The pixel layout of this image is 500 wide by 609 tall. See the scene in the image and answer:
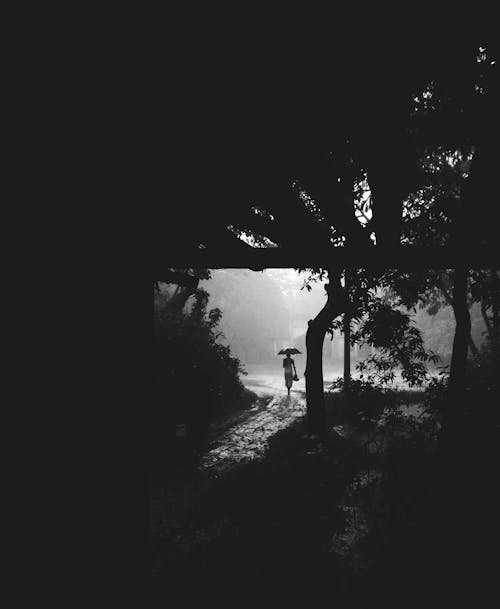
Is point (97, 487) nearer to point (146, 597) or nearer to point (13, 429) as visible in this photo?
point (13, 429)

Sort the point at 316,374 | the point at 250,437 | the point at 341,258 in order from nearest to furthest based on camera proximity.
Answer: the point at 341,258 < the point at 316,374 < the point at 250,437

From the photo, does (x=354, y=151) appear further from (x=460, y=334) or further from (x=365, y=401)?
(x=460, y=334)

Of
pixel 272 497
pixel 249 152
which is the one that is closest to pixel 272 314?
pixel 272 497

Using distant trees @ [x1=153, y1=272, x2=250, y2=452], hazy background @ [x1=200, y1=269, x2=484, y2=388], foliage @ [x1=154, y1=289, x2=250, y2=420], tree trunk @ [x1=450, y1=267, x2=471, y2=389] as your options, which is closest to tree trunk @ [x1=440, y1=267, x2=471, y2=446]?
tree trunk @ [x1=450, y1=267, x2=471, y2=389]

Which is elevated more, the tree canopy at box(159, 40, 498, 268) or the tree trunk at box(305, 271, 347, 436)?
the tree canopy at box(159, 40, 498, 268)

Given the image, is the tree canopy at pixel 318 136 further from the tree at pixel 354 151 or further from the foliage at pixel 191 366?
the foliage at pixel 191 366

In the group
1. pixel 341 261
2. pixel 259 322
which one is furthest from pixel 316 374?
pixel 259 322

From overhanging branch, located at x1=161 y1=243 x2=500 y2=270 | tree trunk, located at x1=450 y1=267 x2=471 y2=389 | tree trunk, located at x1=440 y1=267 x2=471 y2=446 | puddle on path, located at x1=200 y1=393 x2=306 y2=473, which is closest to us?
overhanging branch, located at x1=161 y1=243 x2=500 y2=270

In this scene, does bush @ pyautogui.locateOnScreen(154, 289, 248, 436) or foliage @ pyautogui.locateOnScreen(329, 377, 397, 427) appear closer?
foliage @ pyautogui.locateOnScreen(329, 377, 397, 427)

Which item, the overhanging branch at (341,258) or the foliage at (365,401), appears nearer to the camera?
the overhanging branch at (341,258)

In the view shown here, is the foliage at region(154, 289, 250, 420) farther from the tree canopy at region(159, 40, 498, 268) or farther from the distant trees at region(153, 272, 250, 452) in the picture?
the tree canopy at region(159, 40, 498, 268)

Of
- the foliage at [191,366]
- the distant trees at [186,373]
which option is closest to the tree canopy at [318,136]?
the distant trees at [186,373]

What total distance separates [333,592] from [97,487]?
144 inches

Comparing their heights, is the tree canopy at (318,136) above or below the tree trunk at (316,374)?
above
